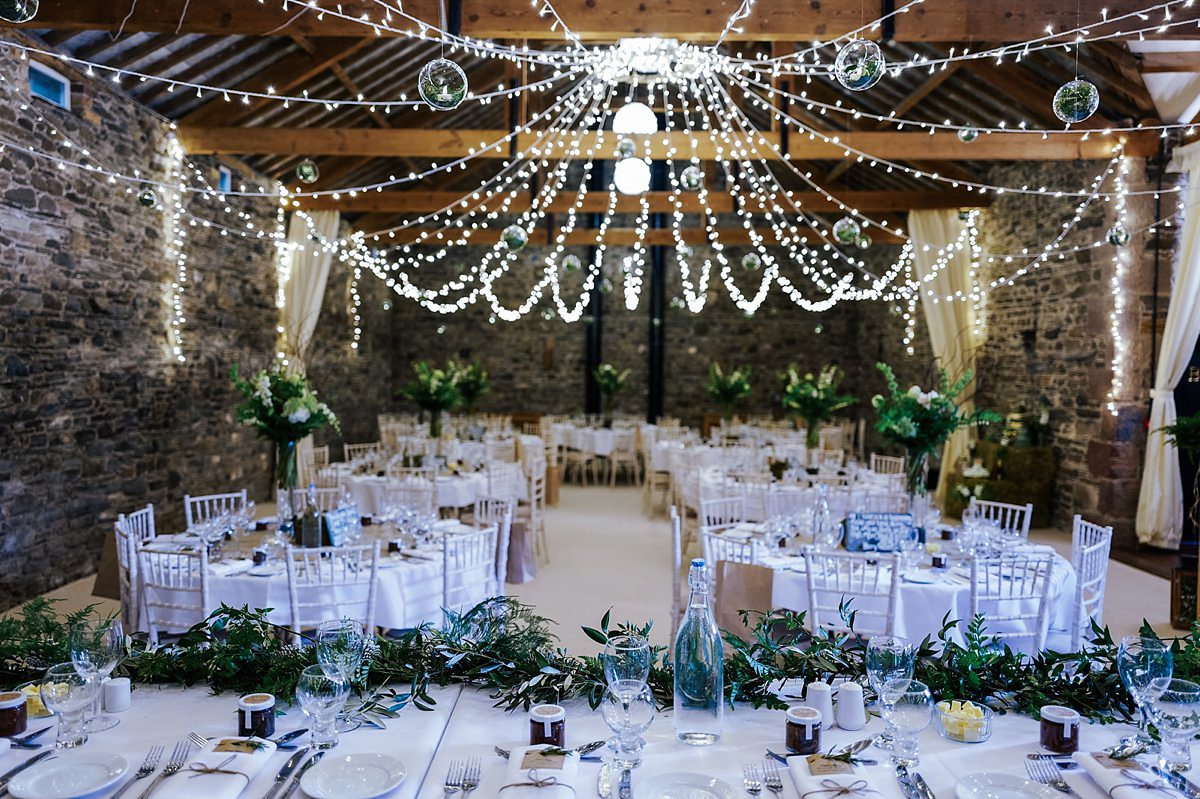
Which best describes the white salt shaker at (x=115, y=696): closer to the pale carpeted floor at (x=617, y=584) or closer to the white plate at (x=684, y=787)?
the white plate at (x=684, y=787)

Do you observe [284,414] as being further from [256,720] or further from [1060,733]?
[1060,733]

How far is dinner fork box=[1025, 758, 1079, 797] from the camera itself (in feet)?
5.41

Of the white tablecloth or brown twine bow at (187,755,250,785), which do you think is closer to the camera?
brown twine bow at (187,755,250,785)

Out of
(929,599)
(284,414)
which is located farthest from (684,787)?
(284,414)

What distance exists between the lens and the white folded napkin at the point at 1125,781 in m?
1.57

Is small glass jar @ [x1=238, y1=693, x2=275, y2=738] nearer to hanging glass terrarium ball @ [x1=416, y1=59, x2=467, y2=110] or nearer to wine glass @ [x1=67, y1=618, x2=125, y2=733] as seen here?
wine glass @ [x1=67, y1=618, x2=125, y2=733]

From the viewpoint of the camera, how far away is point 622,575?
6879mm

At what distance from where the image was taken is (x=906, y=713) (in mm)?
1693

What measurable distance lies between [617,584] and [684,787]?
16.4ft

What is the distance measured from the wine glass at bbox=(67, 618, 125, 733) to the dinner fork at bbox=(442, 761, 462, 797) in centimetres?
76

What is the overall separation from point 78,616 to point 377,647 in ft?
2.24

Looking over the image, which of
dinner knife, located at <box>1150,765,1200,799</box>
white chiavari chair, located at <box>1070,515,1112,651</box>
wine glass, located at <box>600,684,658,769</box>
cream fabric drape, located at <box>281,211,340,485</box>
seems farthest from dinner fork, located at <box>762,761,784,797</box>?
cream fabric drape, located at <box>281,211,340,485</box>

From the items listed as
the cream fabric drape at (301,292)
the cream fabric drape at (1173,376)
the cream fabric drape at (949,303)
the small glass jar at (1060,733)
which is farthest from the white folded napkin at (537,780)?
the cream fabric drape at (949,303)

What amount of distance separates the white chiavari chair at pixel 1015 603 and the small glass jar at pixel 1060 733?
1961 millimetres
